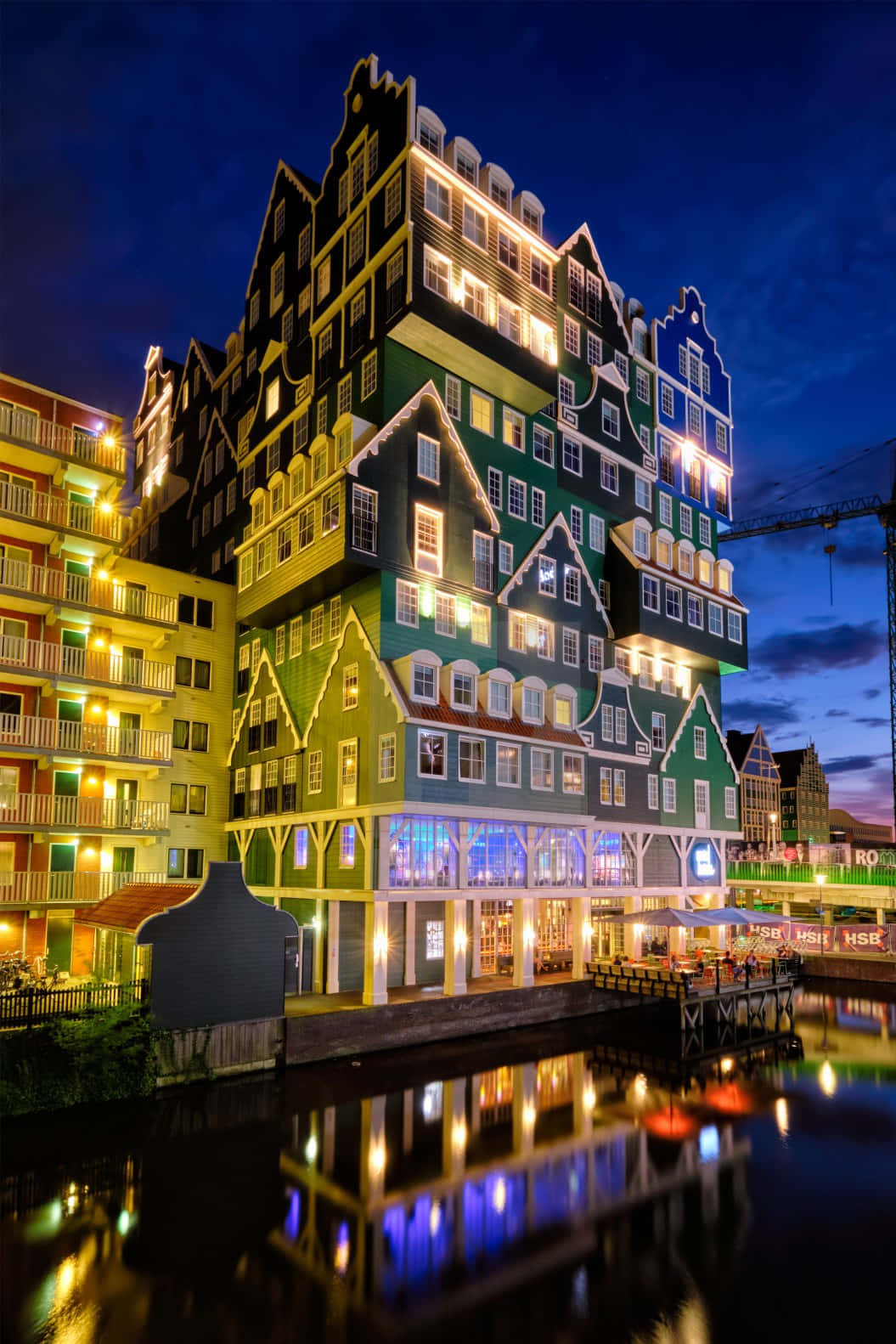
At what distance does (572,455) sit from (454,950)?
953 inches

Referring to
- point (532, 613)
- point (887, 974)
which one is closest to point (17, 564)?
point (532, 613)

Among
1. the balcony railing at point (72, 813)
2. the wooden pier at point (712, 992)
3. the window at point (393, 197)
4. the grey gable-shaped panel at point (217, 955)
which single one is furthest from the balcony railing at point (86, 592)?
the wooden pier at point (712, 992)

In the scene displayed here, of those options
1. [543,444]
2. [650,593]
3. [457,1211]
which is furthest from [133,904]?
[650,593]

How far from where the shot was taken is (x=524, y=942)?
115 ft

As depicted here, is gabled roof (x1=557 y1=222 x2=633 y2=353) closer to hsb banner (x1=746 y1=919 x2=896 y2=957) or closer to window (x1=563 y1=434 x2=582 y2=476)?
window (x1=563 y1=434 x2=582 y2=476)

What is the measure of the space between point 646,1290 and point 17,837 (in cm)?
2389

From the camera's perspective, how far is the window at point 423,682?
32.2m

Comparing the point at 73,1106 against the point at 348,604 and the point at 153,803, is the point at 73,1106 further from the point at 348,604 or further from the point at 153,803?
the point at 348,604

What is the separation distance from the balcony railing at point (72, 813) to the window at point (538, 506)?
20.5 meters

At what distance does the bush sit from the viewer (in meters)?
21.7

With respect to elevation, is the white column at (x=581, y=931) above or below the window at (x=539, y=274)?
below

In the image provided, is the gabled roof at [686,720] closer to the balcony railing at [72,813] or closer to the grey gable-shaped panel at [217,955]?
the grey gable-shaped panel at [217,955]

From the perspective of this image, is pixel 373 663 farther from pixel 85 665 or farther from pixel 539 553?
pixel 539 553

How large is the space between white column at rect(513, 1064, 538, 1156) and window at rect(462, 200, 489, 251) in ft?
105
